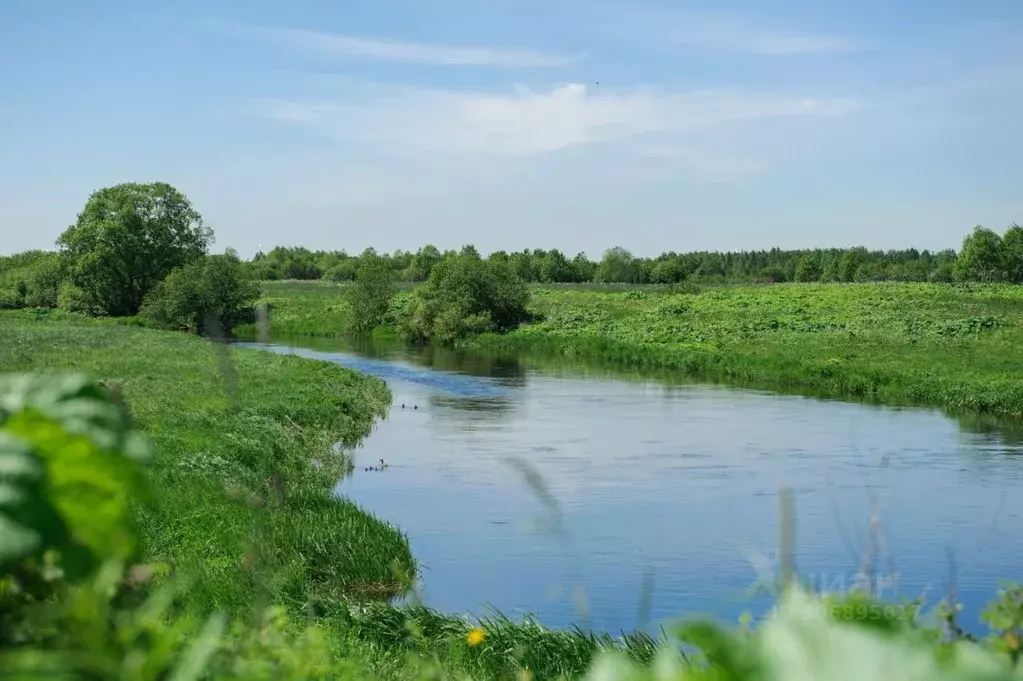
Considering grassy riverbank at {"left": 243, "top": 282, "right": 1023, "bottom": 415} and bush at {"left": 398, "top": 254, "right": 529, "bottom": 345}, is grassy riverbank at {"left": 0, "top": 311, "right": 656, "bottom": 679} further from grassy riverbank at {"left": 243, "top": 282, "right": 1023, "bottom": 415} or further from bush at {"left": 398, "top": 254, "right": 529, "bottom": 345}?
bush at {"left": 398, "top": 254, "right": 529, "bottom": 345}

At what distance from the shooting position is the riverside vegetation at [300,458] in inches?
37.0

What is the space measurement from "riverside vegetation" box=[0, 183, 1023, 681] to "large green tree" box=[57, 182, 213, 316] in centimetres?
19

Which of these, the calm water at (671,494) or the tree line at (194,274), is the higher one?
the tree line at (194,274)

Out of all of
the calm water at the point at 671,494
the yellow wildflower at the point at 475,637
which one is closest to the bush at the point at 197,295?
the calm water at the point at 671,494

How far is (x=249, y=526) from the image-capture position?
11.2 meters

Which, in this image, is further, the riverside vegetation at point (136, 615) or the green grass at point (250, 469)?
the green grass at point (250, 469)


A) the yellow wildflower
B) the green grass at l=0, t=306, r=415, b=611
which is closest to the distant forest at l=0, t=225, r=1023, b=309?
the green grass at l=0, t=306, r=415, b=611

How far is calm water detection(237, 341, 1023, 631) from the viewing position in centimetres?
1231

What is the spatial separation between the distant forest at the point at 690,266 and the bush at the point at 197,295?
96.7ft

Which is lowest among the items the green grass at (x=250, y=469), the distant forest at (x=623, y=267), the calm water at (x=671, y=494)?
the calm water at (x=671, y=494)

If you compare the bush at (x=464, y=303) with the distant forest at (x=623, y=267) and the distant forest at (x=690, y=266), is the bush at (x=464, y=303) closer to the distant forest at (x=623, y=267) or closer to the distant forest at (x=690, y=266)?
the distant forest at (x=623, y=267)

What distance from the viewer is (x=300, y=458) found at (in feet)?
57.3

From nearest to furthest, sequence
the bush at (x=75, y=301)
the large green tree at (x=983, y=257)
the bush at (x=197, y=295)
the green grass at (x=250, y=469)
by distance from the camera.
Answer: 1. the green grass at (x=250, y=469)
2. the bush at (x=197, y=295)
3. the bush at (x=75, y=301)
4. the large green tree at (x=983, y=257)

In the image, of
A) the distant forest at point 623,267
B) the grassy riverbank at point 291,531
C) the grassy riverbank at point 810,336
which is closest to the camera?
the grassy riverbank at point 291,531
